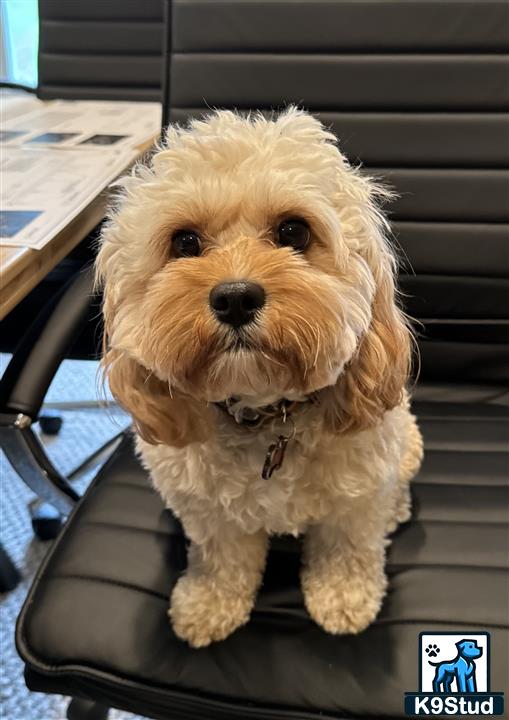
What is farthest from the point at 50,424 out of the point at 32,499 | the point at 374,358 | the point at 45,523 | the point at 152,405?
the point at 374,358

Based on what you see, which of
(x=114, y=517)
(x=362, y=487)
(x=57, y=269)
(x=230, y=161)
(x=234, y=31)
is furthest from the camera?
(x=57, y=269)

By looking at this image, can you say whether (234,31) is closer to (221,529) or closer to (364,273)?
(364,273)

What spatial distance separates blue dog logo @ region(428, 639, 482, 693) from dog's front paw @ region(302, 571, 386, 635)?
0.30ft

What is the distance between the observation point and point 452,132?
1.00 metres

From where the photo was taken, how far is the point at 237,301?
565 millimetres

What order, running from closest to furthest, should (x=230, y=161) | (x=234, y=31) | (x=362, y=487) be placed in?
(x=230, y=161)
(x=362, y=487)
(x=234, y=31)

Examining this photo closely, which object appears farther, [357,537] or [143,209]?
[357,537]

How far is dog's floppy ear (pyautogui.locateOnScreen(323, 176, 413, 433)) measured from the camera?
2.27 ft

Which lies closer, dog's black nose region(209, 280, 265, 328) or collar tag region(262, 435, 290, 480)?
dog's black nose region(209, 280, 265, 328)

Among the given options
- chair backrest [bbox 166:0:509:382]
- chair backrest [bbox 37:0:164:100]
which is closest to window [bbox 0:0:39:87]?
chair backrest [bbox 37:0:164:100]

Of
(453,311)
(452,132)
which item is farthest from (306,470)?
(452,132)

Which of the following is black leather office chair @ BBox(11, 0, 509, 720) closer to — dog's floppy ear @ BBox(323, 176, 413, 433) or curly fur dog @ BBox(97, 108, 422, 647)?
curly fur dog @ BBox(97, 108, 422, 647)

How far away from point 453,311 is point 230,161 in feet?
1.88

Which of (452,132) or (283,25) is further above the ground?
(283,25)
